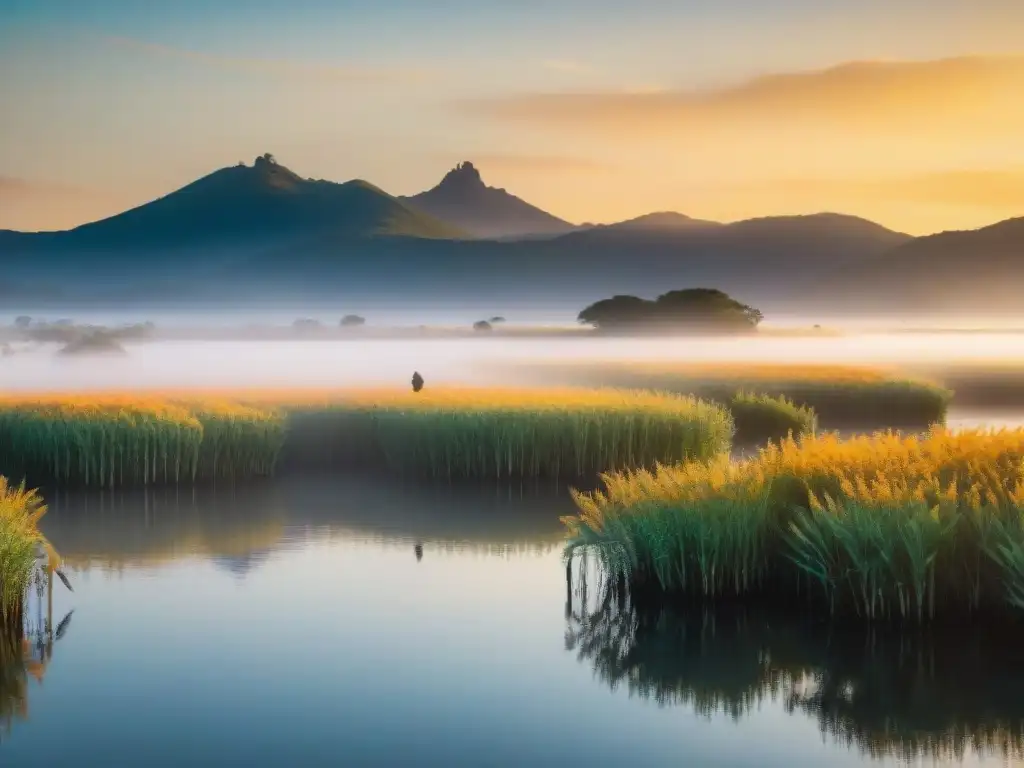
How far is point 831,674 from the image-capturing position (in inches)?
458

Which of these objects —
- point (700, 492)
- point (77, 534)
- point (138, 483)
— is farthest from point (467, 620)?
point (138, 483)

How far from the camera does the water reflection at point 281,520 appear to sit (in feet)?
59.1

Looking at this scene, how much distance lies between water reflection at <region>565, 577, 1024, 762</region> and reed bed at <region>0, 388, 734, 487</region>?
11122mm

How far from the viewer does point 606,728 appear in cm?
1044

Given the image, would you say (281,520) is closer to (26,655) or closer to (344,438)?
(344,438)

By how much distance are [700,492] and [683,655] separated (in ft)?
8.97

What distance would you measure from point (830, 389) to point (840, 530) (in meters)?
29.0

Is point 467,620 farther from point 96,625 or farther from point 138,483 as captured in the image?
point 138,483

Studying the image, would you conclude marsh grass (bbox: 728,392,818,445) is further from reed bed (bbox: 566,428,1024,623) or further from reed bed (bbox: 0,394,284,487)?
reed bed (bbox: 566,428,1024,623)

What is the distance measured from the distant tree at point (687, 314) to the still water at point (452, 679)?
94.9 metres

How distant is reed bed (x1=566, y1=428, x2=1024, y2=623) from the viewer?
12883mm

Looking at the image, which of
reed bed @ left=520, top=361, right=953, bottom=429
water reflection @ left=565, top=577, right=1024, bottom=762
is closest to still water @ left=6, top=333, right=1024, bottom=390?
reed bed @ left=520, top=361, right=953, bottom=429

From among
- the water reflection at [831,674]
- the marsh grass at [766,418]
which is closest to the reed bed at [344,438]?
the marsh grass at [766,418]

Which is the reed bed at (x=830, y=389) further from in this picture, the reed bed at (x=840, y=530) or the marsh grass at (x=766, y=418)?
the reed bed at (x=840, y=530)
